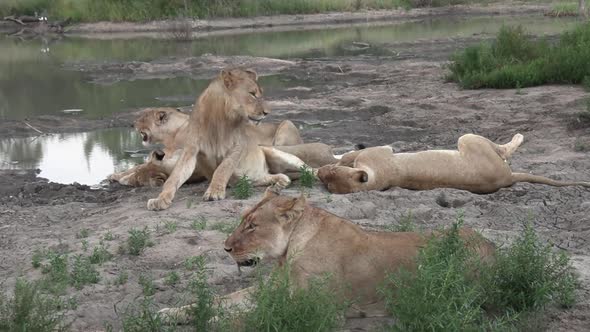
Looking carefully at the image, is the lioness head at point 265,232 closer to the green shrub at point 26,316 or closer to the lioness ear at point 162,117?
the green shrub at point 26,316

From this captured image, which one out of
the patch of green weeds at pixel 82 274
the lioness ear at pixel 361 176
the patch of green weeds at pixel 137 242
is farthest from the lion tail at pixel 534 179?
the patch of green weeds at pixel 82 274

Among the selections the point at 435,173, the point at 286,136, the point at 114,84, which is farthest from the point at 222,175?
the point at 114,84

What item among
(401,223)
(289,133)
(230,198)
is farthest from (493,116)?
(401,223)

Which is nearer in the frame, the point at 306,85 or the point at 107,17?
the point at 306,85

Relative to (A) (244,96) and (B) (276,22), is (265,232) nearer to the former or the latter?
(A) (244,96)

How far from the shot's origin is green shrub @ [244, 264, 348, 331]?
415 centimetres

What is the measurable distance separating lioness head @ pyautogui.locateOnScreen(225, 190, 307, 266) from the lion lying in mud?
318 centimetres

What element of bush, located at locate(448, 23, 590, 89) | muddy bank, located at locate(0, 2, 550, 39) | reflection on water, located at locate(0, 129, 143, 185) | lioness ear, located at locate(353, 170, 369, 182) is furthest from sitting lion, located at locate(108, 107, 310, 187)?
muddy bank, located at locate(0, 2, 550, 39)

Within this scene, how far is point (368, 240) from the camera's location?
16.7ft

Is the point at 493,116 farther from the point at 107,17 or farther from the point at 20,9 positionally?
the point at 20,9

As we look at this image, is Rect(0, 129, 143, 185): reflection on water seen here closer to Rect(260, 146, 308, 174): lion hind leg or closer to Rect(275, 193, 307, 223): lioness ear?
Rect(260, 146, 308, 174): lion hind leg

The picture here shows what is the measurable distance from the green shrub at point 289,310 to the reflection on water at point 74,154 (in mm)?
7025

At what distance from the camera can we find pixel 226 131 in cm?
884

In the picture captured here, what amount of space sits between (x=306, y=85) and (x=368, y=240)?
14.1 metres
